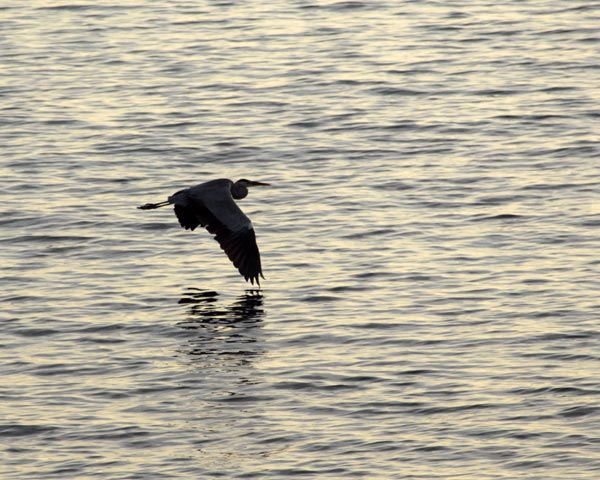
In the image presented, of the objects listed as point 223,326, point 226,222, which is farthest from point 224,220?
point 223,326

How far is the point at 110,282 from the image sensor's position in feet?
56.2

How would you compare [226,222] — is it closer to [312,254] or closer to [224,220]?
[224,220]

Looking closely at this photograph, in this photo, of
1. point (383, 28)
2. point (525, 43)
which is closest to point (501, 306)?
point (525, 43)

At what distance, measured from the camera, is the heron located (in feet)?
53.3

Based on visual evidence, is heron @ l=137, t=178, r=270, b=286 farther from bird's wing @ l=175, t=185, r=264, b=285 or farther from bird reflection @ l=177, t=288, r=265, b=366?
bird reflection @ l=177, t=288, r=265, b=366

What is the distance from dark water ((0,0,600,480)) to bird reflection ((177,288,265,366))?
35 mm

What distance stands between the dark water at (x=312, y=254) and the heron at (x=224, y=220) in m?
0.43

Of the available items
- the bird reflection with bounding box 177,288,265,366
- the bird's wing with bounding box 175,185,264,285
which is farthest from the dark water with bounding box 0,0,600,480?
the bird's wing with bounding box 175,185,264,285

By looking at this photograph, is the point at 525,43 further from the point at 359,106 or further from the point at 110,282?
the point at 110,282

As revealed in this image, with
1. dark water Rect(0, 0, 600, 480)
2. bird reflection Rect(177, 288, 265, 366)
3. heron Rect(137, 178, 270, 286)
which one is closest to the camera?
dark water Rect(0, 0, 600, 480)

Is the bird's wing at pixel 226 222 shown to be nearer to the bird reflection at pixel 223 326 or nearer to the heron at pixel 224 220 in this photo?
the heron at pixel 224 220

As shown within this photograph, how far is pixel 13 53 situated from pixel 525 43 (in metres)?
9.22

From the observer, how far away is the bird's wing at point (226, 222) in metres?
16.2

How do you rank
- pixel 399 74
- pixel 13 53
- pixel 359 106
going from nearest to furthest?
pixel 359 106 → pixel 399 74 → pixel 13 53
